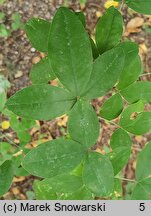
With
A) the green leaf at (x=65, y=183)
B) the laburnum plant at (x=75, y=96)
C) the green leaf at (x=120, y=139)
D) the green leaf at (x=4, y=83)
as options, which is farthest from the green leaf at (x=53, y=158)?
the green leaf at (x=4, y=83)

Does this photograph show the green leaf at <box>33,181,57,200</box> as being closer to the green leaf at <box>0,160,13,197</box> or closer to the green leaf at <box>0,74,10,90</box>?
the green leaf at <box>0,160,13,197</box>

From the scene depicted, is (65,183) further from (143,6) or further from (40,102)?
(143,6)

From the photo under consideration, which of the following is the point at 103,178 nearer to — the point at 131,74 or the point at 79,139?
the point at 79,139

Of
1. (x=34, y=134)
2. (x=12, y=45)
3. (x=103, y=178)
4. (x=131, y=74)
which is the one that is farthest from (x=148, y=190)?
(x=12, y=45)

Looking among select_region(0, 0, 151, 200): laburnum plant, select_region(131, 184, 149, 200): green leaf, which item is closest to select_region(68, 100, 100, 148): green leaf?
select_region(0, 0, 151, 200): laburnum plant

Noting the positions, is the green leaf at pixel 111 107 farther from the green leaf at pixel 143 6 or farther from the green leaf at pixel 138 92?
the green leaf at pixel 143 6

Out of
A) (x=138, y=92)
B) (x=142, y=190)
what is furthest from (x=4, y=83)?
(x=142, y=190)
